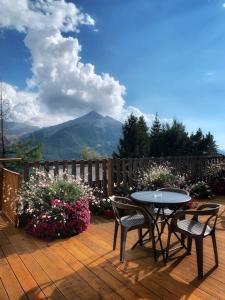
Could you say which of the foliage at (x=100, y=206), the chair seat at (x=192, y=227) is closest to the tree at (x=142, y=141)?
the foliage at (x=100, y=206)

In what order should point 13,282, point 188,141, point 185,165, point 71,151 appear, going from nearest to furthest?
point 13,282 < point 185,165 < point 188,141 < point 71,151

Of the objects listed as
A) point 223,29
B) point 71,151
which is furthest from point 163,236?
point 71,151

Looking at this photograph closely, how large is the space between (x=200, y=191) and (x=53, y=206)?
455 cm

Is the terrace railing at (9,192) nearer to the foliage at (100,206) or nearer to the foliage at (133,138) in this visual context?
the foliage at (100,206)

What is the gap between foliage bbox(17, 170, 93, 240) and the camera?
4.14 meters

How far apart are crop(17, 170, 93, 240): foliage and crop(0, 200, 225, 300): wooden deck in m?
0.22

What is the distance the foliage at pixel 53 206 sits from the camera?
4.14 meters

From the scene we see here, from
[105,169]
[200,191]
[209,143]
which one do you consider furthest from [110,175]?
[209,143]

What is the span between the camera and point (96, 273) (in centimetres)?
297

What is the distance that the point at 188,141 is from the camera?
107ft

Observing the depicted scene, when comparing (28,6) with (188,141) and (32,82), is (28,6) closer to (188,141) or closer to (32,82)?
(32,82)

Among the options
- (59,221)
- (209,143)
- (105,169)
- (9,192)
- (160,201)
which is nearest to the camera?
(160,201)

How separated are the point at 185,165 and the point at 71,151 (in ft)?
344

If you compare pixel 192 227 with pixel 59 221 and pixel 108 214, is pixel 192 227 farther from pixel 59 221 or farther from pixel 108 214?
pixel 108 214
